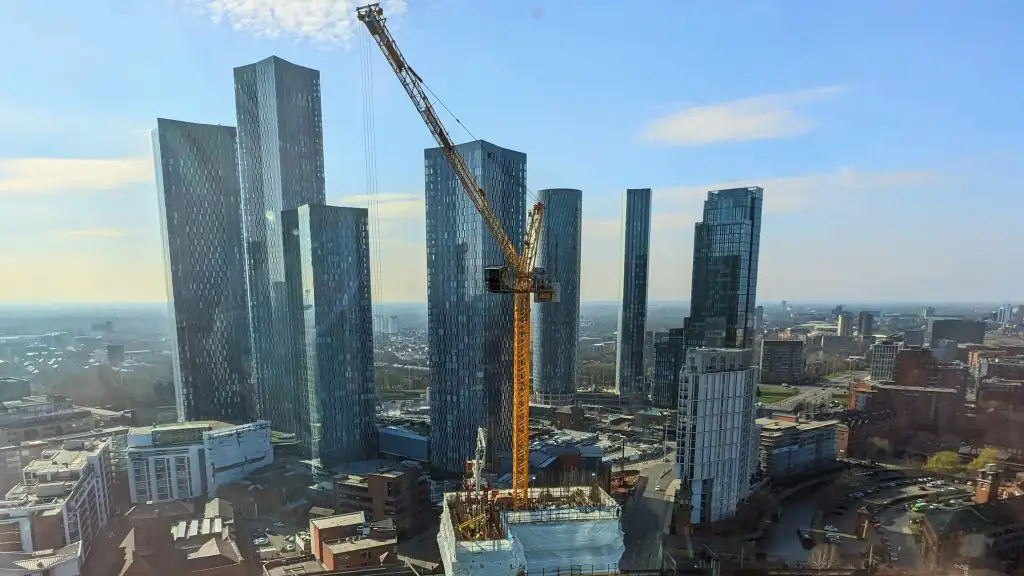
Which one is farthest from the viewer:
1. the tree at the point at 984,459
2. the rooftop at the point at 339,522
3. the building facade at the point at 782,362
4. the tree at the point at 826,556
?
the building facade at the point at 782,362

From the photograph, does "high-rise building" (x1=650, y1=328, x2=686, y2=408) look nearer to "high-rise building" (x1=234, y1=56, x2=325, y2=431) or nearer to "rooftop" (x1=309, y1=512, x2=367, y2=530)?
"rooftop" (x1=309, y1=512, x2=367, y2=530)

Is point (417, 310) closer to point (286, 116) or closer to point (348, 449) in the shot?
point (348, 449)

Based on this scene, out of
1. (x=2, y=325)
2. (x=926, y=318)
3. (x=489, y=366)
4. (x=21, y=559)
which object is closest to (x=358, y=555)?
(x=21, y=559)

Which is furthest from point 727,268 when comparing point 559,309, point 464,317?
point 464,317

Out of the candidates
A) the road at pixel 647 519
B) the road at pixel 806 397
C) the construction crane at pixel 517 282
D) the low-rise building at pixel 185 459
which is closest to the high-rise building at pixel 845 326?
the road at pixel 806 397

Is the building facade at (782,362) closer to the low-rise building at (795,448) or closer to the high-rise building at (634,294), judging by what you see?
the high-rise building at (634,294)

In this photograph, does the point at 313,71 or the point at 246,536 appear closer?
the point at 246,536

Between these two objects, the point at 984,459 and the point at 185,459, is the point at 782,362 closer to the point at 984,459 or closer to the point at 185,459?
the point at 984,459
